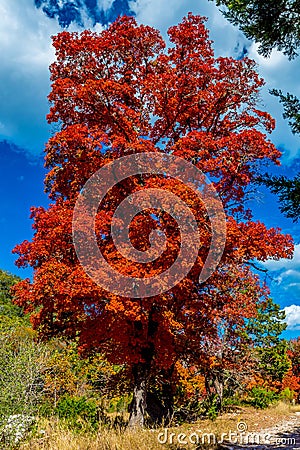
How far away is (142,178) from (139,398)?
6.65 meters

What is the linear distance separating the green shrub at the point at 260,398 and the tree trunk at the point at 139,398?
12.7 m

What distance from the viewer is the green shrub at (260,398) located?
72.6 ft

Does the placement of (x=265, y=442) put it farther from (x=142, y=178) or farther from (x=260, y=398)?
(x=260, y=398)

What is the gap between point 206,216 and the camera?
10445 millimetres

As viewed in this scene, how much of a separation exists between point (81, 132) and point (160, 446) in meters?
8.27

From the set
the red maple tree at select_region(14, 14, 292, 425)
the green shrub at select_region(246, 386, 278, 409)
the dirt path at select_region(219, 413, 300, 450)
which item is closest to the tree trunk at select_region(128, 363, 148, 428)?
the red maple tree at select_region(14, 14, 292, 425)

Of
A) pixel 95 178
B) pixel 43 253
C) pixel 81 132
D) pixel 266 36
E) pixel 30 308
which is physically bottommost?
pixel 30 308

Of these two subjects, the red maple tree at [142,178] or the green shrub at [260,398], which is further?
the green shrub at [260,398]

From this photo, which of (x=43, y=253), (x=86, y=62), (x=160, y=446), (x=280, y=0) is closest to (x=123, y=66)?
(x=86, y=62)

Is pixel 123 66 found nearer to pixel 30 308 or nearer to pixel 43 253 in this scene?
pixel 43 253

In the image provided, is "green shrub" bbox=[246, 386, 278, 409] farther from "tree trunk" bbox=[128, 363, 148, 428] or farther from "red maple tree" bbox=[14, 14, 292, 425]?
"tree trunk" bbox=[128, 363, 148, 428]

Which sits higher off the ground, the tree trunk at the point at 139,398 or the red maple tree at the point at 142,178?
the red maple tree at the point at 142,178

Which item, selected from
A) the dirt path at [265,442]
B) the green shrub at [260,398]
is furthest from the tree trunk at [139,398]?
the green shrub at [260,398]

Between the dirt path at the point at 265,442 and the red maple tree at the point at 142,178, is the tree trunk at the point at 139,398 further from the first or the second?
the dirt path at the point at 265,442
